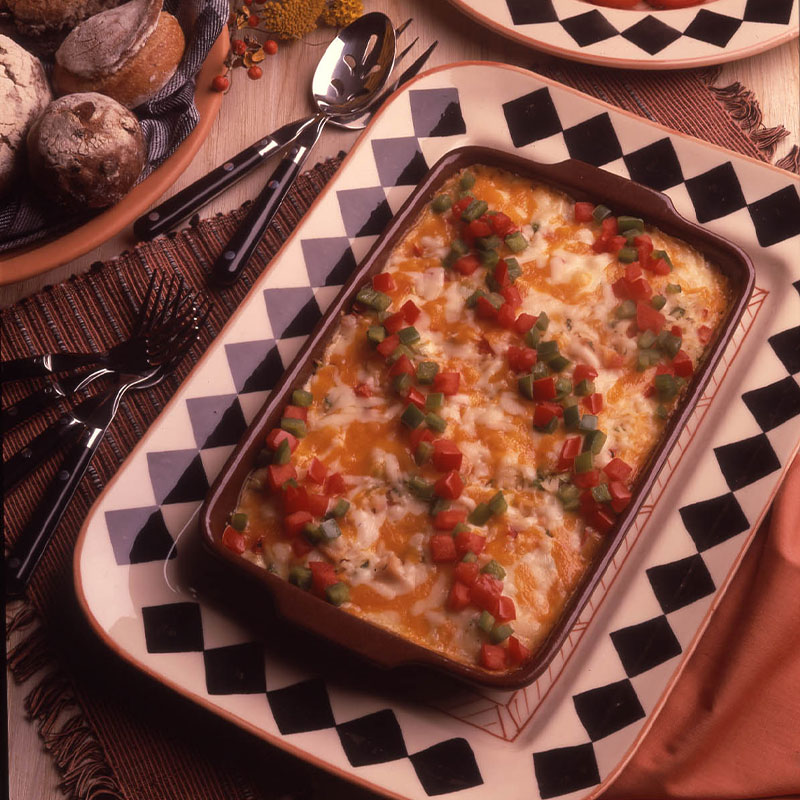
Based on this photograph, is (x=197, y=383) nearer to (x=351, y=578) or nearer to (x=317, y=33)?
(x=351, y=578)

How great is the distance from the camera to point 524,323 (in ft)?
8.83

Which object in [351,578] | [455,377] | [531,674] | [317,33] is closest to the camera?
[531,674]

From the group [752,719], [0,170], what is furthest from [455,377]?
[0,170]

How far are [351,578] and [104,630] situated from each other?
702mm

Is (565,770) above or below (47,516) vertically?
below

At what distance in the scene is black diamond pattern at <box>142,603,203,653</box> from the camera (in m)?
2.54

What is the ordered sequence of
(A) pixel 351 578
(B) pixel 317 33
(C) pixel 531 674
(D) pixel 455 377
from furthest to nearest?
1. (B) pixel 317 33
2. (D) pixel 455 377
3. (A) pixel 351 578
4. (C) pixel 531 674

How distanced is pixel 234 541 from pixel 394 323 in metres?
0.79

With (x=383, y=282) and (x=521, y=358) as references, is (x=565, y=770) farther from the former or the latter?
(x=383, y=282)

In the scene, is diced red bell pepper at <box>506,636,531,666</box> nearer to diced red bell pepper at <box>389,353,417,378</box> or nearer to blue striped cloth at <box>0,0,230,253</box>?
diced red bell pepper at <box>389,353,417,378</box>

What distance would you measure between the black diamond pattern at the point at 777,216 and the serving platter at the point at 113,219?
186 centimetres

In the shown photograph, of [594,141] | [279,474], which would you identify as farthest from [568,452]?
[594,141]

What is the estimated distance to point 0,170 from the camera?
2.72 metres

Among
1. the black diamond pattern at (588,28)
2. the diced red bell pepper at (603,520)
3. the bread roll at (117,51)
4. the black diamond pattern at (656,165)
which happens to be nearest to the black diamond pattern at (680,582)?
the diced red bell pepper at (603,520)
